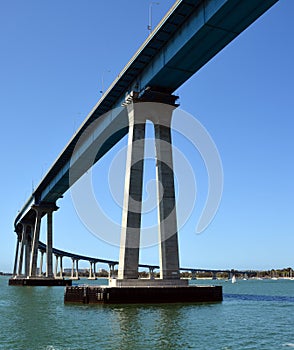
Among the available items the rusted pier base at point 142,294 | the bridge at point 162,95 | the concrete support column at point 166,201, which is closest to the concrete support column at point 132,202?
the bridge at point 162,95

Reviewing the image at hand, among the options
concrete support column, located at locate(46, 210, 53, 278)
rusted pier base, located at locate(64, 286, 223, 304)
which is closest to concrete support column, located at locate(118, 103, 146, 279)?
rusted pier base, located at locate(64, 286, 223, 304)

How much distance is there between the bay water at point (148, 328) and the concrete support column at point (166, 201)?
251 inches

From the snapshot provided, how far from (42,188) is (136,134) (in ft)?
193

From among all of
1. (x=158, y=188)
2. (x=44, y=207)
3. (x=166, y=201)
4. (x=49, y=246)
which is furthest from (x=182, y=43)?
(x=49, y=246)

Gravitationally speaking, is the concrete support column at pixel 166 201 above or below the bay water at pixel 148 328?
above

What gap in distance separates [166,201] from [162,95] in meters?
10.4

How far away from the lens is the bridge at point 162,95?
114 feet

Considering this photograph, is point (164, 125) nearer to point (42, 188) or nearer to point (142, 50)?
point (142, 50)

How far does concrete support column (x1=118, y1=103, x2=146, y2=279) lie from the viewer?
4256 cm

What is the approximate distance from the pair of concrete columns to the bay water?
6.33 m

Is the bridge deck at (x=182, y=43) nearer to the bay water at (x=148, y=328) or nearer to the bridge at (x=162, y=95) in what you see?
the bridge at (x=162, y=95)

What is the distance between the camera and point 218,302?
136ft

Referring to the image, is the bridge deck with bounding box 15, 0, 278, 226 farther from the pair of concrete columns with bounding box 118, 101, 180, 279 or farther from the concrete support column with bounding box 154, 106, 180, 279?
the concrete support column with bounding box 154, 106, 180, 279

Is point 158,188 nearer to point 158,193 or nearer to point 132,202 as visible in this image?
point 158,193
